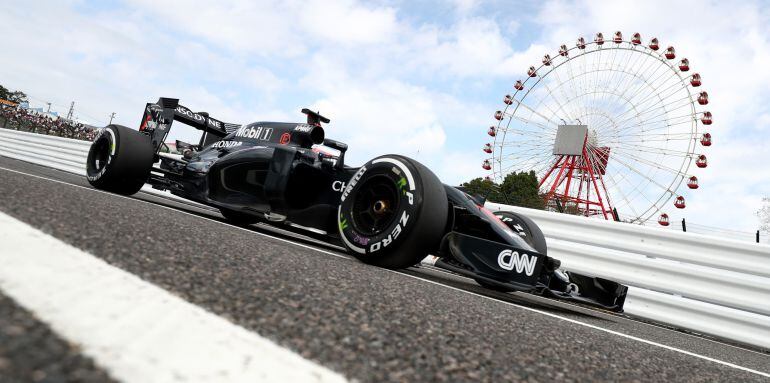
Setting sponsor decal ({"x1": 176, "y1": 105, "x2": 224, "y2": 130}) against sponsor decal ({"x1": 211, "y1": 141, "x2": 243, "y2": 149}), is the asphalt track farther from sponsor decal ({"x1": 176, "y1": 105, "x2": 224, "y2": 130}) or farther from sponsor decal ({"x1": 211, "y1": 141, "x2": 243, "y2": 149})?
sponsor decal ({"x1": 176, "y1": 105, "x2": 224, "y2": 130})

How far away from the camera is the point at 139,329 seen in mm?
856

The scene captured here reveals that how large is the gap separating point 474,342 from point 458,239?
187 cm

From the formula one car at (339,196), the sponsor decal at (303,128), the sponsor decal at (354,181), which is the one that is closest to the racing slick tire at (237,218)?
the formula one car at (339,196)

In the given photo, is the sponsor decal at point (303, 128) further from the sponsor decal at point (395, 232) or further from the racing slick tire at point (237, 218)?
the sponsor decal at point (395, 232)

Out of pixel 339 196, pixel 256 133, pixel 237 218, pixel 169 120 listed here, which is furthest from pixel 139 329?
pixel 169 120

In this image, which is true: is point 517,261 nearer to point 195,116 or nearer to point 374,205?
point 374,205

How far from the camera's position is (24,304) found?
0.87 meters

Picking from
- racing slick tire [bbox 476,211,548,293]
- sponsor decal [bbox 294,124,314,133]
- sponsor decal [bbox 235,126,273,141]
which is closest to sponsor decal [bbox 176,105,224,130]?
sponsor decal [bbox 235,126,273,141]

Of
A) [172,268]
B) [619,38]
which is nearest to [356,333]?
[172,268]

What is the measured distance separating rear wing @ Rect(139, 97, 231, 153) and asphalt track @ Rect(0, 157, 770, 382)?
3983mm

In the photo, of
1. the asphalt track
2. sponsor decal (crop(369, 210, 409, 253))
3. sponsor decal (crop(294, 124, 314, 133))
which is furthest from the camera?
sponsor decal (crop(294, 124, 314, 133))

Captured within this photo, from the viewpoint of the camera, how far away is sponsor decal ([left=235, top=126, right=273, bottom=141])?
5.03m

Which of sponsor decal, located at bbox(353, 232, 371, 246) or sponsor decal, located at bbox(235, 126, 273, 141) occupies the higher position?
sponsor decal, located at bbox(235, 126, 273, 141)

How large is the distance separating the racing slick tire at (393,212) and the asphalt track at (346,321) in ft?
2.72
